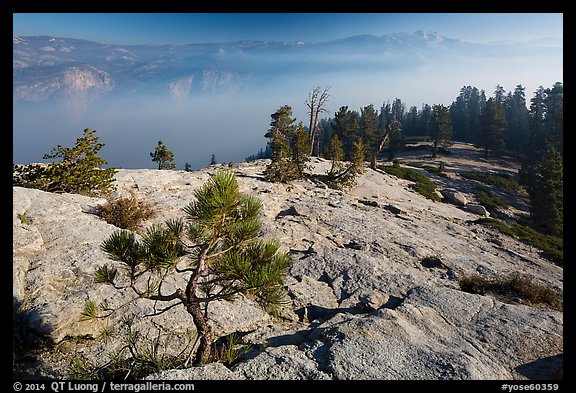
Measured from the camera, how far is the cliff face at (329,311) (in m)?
5.32

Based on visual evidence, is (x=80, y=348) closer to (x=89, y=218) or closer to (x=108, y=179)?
(x=89, y=218)

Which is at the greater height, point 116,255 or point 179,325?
point 116,255

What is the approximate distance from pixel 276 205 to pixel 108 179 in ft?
31.2

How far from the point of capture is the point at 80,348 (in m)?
6.05

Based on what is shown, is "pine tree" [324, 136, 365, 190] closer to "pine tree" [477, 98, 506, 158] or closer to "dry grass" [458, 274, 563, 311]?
"dry grass" [458, 274, 563, 311]

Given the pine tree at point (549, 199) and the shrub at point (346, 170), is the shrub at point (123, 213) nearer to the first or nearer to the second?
the shrub at point (346, 170)

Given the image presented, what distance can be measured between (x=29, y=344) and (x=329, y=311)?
722 centimetres

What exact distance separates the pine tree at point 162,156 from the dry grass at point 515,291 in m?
43.1

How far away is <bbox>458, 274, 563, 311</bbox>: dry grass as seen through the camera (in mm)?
9602

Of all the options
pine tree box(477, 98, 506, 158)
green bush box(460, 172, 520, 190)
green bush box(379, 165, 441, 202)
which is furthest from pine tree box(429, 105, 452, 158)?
green bush box(379, 165, 441, 202)

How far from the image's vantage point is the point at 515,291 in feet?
33.2

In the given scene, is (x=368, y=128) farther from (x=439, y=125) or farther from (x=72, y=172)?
(x=72, y=172)

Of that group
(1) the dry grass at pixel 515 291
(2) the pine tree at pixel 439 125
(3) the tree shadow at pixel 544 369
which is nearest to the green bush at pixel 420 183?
(1) the dry grass at pixel 515 291
